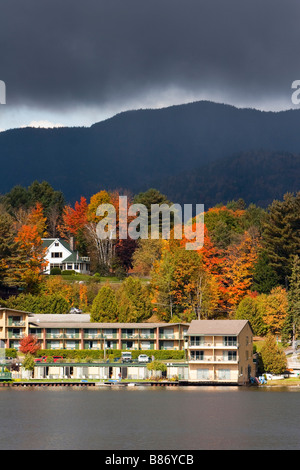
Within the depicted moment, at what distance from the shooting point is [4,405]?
274 feet

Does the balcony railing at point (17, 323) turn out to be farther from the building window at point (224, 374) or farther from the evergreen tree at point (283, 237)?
the evergreen tree at point (283, 237)

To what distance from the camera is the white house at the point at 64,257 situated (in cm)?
16588

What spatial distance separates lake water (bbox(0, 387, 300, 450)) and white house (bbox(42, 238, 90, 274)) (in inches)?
2657

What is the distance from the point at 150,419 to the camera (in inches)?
2911

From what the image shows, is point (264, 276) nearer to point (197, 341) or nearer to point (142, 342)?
point (142, 342)

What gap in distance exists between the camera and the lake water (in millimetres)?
62781

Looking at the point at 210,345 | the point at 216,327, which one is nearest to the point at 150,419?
the point at 210,345

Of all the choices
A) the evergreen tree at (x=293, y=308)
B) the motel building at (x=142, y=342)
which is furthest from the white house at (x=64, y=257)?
the evergreen tree at (x=293, y=308)

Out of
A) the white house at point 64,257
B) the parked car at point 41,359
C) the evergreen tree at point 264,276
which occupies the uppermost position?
the white house at point 64,257

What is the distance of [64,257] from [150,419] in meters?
96.5

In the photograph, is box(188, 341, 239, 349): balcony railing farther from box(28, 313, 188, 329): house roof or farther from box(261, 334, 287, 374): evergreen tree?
box(28, 313, 188, 329): house roof

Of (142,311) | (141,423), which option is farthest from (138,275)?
(141,423)

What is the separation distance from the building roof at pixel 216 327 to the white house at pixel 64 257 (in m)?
58.7

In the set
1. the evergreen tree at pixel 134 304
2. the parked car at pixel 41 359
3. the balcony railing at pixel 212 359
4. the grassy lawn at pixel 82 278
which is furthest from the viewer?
the grassy lawn at pixel 82 278
